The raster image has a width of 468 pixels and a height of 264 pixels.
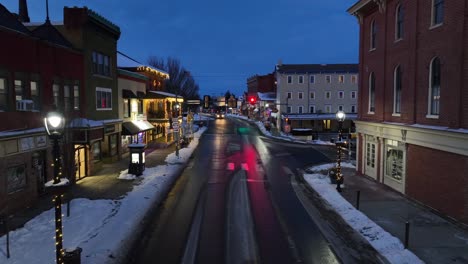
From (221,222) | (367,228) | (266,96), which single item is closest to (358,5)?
(367,228)

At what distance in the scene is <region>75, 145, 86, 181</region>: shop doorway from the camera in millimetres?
22684

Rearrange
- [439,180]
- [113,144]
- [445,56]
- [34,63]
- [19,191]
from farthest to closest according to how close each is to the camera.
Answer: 1. [113,144]
2. [34,63]
3. [19,191]
4. [439,180]
5. [445,56]

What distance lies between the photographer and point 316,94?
73812 mm

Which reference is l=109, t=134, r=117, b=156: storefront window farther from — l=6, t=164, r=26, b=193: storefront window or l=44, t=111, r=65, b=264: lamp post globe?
l=44, t=111, r=65, b=264: lamp post globe

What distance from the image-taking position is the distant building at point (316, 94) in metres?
72.9

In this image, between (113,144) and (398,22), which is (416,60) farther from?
(113,144)

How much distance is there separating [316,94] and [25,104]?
6184 cm

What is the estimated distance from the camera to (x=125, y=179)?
76.4 ft

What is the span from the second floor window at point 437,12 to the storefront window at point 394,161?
6.42 m

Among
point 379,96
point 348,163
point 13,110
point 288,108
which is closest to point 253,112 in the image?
point 288,108

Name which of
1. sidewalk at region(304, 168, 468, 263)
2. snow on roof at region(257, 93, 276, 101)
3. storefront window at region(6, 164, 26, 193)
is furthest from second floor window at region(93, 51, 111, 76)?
snow on roof at region(257, 93, 276, 101)

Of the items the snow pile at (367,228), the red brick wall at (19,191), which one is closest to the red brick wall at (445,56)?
the snow pile at (367,228)

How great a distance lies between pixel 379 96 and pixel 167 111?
29663mm

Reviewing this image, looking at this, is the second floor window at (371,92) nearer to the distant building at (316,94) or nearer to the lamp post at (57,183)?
the lamp post at (57,183)
